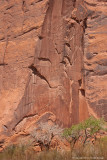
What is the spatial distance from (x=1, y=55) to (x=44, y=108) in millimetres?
4042

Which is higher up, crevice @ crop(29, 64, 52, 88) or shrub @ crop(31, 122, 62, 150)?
crevice @ crop(29, 64, 52, 88)

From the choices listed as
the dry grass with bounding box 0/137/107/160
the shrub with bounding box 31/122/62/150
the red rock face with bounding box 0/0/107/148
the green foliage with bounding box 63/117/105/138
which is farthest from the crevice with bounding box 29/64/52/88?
the dry grass with bounding box 0/137/107/160

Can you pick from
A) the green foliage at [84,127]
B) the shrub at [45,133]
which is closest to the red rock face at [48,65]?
the shrub at [45,133]

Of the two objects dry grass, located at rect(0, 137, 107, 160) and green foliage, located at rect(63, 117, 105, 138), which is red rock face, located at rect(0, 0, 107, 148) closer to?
green foliage, located at rect(63, 117, 105, 138)

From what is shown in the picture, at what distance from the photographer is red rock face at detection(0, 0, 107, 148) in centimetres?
1166

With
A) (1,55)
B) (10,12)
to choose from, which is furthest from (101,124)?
(10,12)

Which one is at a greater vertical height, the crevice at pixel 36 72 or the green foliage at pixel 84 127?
the crevice at pixel 36 72

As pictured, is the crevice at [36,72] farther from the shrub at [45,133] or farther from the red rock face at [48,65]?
the shrub at [45,133]

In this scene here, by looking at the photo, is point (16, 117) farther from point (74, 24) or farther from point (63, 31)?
point (74, 24)

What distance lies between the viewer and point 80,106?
13.1m

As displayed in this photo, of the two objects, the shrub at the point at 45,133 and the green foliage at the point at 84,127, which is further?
the shrub at the point at 45,133

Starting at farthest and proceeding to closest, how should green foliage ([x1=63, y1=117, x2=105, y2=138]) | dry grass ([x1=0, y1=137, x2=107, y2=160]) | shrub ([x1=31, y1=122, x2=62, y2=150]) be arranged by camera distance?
1. shrub ([x1=31, y1=122, x2=62, y2=150])
2. green foliage ([x1=63, y1=117, x2=105, y2=138])
3. dry grass ([x1=0, y1=137, x2=107, y2=160])

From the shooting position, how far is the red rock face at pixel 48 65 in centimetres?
1166

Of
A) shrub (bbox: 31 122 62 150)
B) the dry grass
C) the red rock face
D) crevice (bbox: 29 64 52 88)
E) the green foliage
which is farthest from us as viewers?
crevice (bbox: 29 64 52 88)
